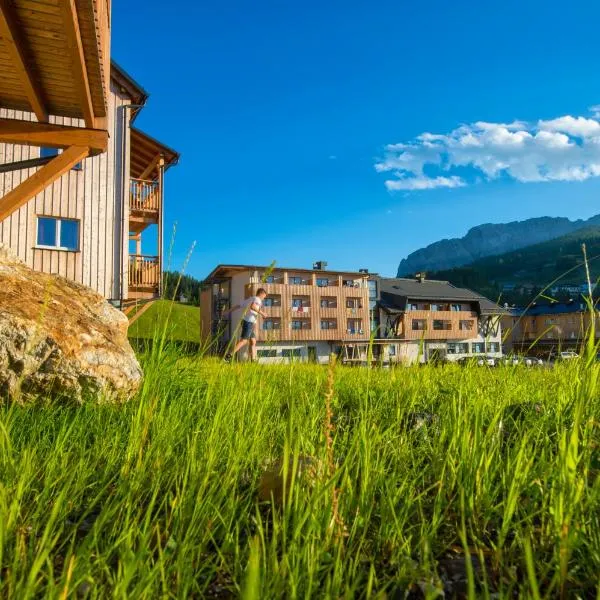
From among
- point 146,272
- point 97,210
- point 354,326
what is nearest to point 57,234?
point 97,210

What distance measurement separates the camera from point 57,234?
1436cm

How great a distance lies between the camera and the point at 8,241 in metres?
13.7

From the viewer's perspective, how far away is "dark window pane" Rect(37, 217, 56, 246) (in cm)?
1423

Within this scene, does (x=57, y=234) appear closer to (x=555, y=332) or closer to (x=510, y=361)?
(x=510, y=361)

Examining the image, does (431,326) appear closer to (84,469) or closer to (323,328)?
(323,328)

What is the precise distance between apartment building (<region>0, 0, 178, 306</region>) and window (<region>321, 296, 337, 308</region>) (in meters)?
25.6

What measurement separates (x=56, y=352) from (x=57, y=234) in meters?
12.7

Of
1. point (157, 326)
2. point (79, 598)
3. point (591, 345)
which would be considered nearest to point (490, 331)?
point (591, 345)

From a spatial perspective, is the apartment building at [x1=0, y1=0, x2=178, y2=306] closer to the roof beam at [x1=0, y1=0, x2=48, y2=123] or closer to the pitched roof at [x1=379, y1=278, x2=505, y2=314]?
the roof beam at [x1=0, y1=0, x2=48, y2=123]

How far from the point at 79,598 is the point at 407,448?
152 centimetres

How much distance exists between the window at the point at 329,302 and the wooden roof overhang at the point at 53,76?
38.4m

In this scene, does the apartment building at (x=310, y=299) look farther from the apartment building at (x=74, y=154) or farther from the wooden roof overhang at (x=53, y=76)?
the wooden roof overhang at (x=53, y=76)

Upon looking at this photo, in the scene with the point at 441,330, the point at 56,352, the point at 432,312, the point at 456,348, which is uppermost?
the point at 432,312

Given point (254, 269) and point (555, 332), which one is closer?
point (555, 332)
